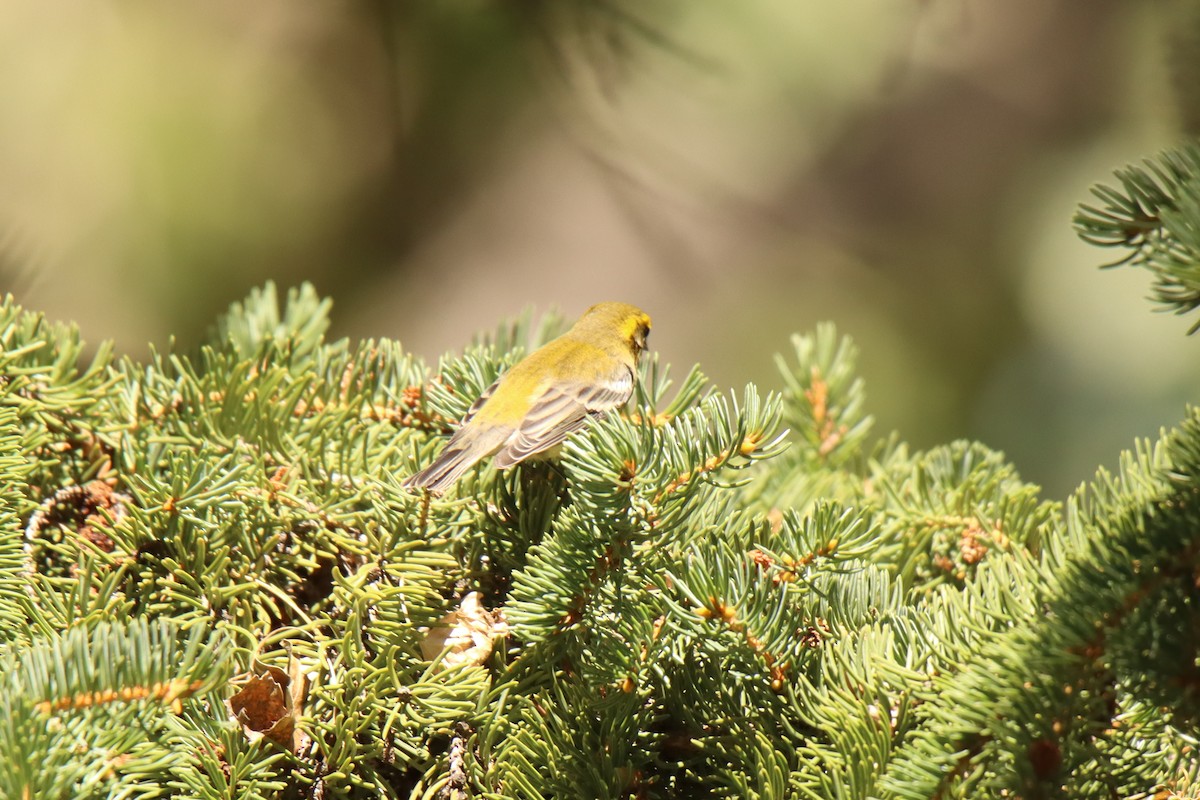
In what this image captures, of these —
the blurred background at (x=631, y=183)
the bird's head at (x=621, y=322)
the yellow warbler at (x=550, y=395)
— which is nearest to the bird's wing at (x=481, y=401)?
the yellow warbler at (x=550, y=395)

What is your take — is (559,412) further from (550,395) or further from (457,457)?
(457,457)

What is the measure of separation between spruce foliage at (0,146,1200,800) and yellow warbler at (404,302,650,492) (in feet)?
0.15

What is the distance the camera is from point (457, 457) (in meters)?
1.46

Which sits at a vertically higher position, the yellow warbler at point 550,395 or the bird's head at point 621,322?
the bird's head at point 621,322

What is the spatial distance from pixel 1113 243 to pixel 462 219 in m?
4.12

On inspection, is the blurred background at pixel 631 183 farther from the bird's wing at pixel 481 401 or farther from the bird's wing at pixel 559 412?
the bird's wing at pixel 481 401

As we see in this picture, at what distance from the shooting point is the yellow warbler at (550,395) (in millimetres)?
1476

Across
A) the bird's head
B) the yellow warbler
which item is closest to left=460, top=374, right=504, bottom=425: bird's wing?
the yellow warbler

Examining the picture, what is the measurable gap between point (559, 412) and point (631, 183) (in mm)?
2367

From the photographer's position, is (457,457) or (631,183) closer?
(457,457)

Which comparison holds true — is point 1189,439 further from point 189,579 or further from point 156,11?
point 156,11

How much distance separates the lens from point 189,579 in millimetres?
1200

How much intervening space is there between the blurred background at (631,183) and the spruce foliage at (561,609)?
1.85 meters

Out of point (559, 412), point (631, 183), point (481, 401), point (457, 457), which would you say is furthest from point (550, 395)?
point (631, 183)
